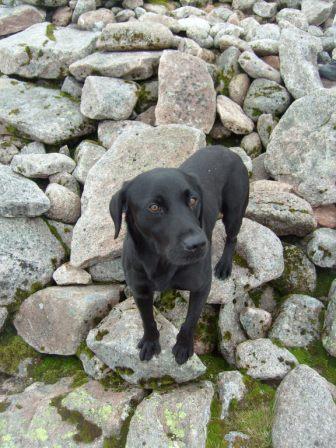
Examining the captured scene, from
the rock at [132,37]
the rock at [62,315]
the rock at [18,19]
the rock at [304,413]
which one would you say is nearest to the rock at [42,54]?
the rock at [132,37]

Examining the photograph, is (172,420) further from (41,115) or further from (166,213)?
(41,115)

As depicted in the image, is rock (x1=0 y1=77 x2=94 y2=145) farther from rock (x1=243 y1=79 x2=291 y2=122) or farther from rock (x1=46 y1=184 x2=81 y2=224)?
rock (x1=243 y1=79 x2=291 y2=122)

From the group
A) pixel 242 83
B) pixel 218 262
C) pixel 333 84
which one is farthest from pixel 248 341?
pixel 333 84

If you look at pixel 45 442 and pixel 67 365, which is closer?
pixel 45 442

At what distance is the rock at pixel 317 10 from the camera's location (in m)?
10.8

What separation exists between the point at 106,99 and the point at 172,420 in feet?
17.6

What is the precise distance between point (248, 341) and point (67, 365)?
2305 millimetres

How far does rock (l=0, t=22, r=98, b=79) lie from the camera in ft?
28.8

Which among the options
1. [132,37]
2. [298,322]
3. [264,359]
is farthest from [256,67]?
[264,359]

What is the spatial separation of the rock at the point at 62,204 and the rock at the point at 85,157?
→ 502mm

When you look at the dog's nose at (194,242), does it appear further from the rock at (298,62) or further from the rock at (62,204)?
the rock at (298,62)

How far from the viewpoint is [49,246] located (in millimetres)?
6539

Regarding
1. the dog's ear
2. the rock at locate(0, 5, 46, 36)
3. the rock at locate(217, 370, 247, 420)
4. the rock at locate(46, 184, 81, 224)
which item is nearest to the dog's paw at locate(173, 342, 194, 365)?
the rock at locate(217, 370, 247, 420)

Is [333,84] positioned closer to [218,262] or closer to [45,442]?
[218,262]
